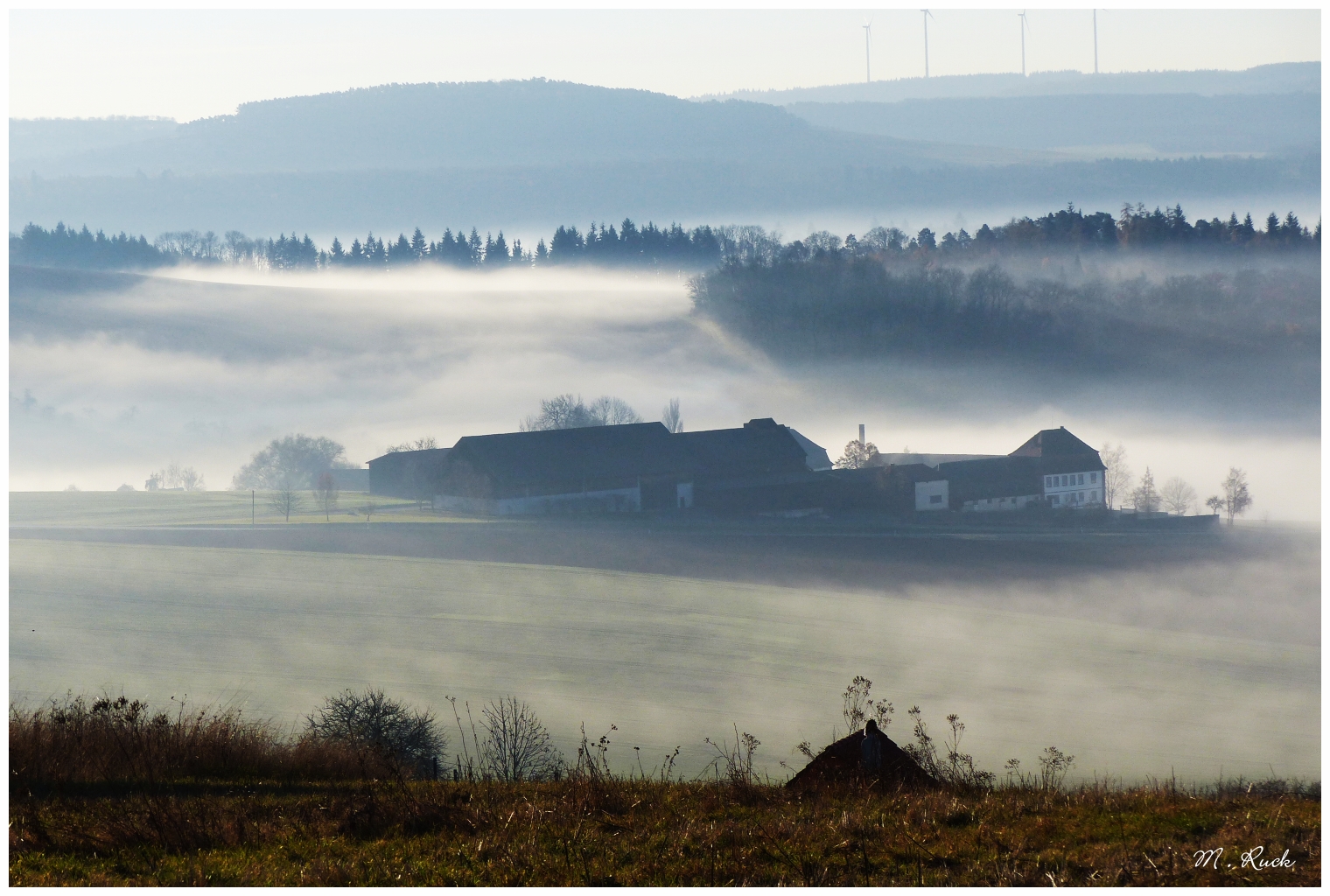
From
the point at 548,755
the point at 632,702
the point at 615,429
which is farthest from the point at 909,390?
the point at 548,755

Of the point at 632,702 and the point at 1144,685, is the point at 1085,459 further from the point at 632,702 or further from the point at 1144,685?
the point at 632,702

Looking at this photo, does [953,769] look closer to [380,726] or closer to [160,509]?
[380,726]

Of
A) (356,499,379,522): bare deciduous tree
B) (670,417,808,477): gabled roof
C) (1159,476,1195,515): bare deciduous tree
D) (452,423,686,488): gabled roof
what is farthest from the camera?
(1159,476,1195,515): bare deciduous tree

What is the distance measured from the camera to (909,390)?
71.0m

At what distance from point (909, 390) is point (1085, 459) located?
15.2m

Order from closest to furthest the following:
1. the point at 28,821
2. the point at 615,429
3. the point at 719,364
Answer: the point at 28,821
the point at 615,429
the point at 719,364

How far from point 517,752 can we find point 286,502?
4205 centimetres

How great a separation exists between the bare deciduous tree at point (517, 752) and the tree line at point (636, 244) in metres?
28.9

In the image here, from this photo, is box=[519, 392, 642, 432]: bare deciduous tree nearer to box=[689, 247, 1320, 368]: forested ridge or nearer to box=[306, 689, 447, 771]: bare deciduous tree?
box=[689, 247, 1320, 368]: forested ridge

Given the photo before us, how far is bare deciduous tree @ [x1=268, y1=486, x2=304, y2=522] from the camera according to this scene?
180 feet

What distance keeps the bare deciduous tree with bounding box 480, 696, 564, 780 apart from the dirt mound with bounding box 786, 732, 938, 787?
299 centimetres

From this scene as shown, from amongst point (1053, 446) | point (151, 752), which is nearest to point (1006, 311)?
point (1053, 446)
